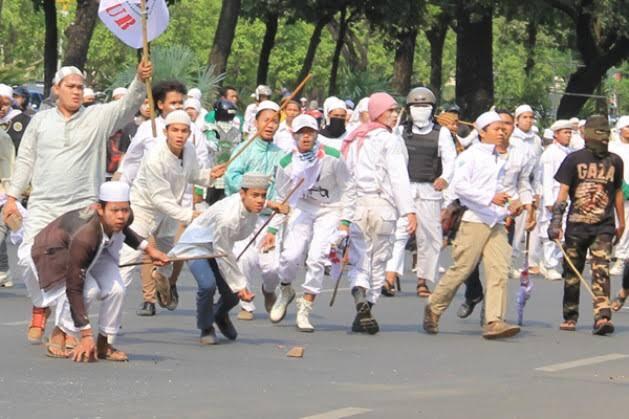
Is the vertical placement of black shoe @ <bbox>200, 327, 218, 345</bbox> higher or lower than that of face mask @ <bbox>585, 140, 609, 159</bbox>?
lower

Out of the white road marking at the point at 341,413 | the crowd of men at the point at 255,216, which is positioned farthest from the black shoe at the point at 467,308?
the white road marking at the point at 341,413

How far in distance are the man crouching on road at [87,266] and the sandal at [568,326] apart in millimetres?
4286

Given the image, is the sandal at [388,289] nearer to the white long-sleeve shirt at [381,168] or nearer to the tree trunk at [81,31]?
the white long-sleeve shirt at [381,168]

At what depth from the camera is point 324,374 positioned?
10758 millimetres

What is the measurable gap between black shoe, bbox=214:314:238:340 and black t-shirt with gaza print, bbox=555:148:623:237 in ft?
10.5

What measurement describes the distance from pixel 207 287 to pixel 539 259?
9.26 m

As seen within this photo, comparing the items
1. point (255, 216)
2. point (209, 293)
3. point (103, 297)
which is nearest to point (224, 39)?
point (255, 216)

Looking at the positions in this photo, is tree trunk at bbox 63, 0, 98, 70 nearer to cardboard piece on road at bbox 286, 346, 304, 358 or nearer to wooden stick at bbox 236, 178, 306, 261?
wooden stick at bbox 236, 178, 306, 261

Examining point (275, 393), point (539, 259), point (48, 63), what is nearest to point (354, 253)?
point (275, 393)

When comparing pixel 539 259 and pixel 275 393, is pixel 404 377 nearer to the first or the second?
pixel 275 393

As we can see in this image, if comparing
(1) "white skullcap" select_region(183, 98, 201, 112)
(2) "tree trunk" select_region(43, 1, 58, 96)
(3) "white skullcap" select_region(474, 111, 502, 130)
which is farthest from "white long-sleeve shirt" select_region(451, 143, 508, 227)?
(2) "tree trunk" select_region(43, 1, 58, 96)

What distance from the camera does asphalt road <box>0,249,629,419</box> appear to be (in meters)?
9.21

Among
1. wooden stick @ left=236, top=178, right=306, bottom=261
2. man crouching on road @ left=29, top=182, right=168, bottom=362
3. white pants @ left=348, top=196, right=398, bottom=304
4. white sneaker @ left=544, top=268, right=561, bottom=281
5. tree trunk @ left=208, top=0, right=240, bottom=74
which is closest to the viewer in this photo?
man crouching on road @ left=29, top=182, right=168, bottom=362

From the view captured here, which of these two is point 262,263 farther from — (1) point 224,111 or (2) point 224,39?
(2) point 224,39
